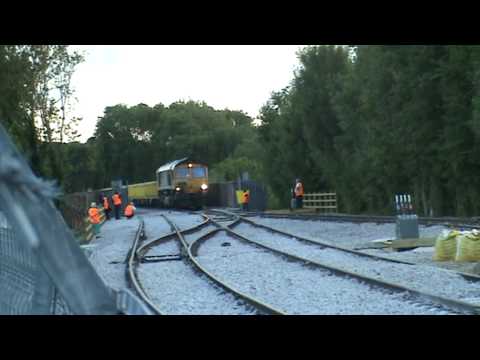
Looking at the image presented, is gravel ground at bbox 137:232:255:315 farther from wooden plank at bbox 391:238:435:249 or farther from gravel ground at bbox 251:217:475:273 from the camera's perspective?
wooden plank at bbox 391:238:435:249

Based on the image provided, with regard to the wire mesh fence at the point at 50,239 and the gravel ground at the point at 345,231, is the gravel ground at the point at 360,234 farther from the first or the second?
the wire mesh fence at the point at 50,239

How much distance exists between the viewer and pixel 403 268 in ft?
39.9

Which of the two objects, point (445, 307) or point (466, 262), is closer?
point (445, 307)

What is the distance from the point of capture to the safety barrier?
35.9 m

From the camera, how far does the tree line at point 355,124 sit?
24797 millimetres

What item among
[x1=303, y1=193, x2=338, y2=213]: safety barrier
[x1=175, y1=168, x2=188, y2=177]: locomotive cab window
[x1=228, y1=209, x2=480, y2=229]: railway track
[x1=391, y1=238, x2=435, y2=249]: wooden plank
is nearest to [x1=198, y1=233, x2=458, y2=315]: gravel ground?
[x1=391, y1=238, x2=435, y2=249]: wooden plank

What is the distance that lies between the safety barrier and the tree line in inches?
67.4

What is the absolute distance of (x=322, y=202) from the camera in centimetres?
3766

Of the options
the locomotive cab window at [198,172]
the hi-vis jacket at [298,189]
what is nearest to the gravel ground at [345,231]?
the hi-vis jacket at [298,189]
